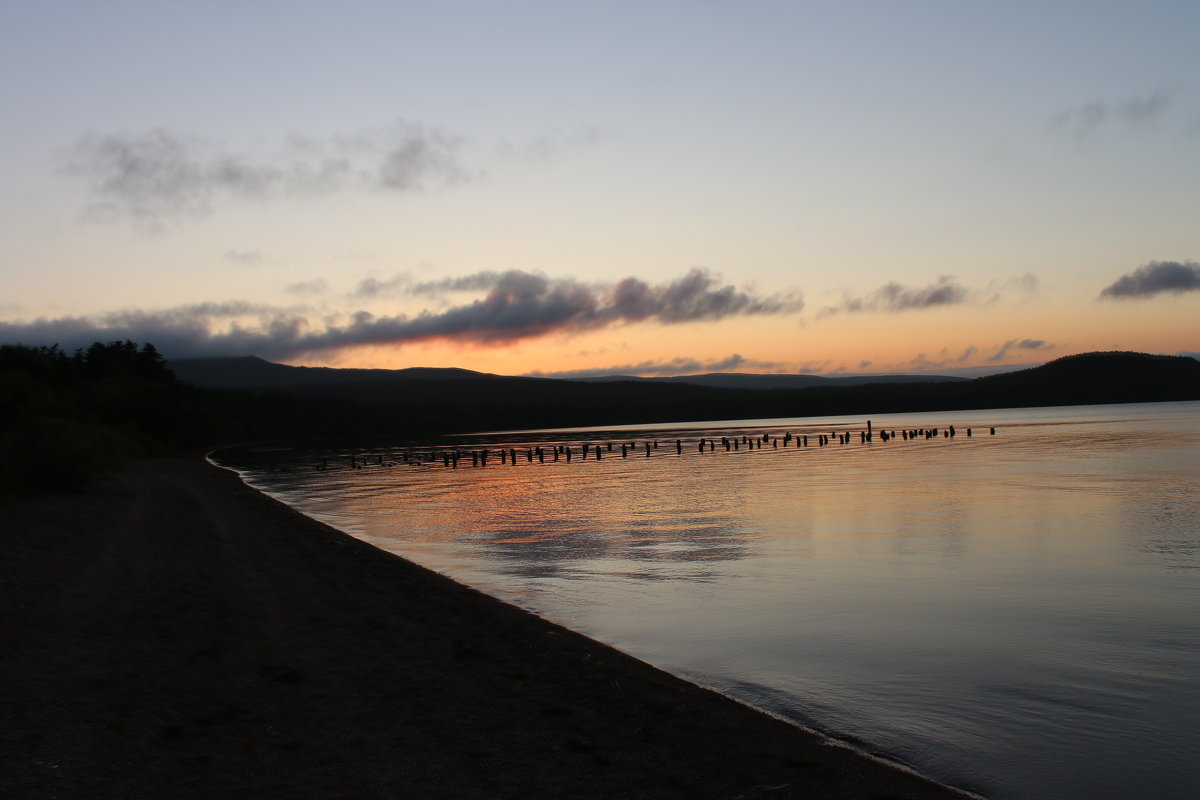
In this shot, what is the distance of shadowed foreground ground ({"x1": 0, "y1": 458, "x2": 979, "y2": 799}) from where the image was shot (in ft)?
20.2

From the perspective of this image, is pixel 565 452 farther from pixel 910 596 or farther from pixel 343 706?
pixel 343 706

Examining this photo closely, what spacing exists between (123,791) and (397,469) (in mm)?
48288

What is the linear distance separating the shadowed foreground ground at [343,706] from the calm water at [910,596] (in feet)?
4.03

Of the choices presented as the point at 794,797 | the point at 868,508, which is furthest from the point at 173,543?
the point at 868,508

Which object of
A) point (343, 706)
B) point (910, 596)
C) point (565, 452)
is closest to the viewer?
point (343, 706)

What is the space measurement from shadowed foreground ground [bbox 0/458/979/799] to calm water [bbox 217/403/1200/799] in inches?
48.4

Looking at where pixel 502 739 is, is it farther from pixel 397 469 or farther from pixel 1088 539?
pixel 397 469

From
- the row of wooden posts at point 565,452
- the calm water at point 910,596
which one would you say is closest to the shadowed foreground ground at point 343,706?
the calm water at point 910,596

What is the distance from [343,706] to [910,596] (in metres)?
9.19

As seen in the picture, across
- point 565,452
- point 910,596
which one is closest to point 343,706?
point 910,596

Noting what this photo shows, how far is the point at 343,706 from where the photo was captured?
7.76m

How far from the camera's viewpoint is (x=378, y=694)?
815 centimetres

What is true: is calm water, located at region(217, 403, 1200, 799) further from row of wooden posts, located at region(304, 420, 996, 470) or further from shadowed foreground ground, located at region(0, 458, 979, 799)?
row of wooden posts, located at region(304, 420, 996, 470)

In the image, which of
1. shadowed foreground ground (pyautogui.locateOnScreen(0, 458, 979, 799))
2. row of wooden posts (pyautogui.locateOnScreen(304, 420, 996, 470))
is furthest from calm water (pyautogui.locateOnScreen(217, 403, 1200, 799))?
row of wooden posts (pyautogui.locateOnScreen(304, 420, 996, 470))
